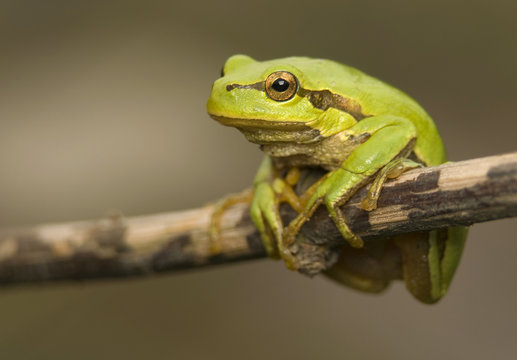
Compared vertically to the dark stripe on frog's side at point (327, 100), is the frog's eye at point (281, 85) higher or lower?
higher

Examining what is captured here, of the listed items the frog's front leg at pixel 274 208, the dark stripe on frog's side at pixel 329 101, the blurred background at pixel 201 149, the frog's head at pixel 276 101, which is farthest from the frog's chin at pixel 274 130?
the blurred background at pixel 201 149

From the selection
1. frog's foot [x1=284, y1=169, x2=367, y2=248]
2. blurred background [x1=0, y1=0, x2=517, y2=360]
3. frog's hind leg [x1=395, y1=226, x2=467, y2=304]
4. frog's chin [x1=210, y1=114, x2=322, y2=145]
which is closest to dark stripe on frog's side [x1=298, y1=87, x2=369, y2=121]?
frog's chin [x1=210, y1=114, x2=322, y2=145]

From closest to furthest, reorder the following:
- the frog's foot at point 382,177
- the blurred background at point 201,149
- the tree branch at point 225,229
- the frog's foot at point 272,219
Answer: the tree branch at point 225,229
the frog's foot at point 382,177
the frog's foot at point 272,219
the blurred background at point 201,149

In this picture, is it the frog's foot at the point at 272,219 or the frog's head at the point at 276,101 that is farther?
the frog's foot at the point at 272,219

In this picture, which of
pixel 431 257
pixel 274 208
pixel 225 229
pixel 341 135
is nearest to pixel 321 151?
pixel 341 135

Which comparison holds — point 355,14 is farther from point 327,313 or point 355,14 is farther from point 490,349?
point 490,349

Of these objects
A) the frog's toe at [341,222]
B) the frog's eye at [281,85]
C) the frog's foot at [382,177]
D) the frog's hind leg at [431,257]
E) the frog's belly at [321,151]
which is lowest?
the frog's hind leg at [431,257]

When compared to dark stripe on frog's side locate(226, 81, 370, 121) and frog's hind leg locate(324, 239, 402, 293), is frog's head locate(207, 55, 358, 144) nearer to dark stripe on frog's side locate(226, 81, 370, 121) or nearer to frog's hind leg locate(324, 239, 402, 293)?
dark stripe on frog's side locate(226, 81, 370, 121)

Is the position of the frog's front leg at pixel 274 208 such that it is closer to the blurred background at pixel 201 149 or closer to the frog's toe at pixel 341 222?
the frog's toe at pixel 341 222
